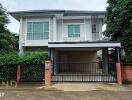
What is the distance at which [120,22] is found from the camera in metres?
18.1

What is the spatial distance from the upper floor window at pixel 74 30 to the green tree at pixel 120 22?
2.97 meters

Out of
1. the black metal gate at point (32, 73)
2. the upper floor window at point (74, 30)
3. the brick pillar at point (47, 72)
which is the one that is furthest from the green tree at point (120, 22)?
the black metal gate at point (32, 73)

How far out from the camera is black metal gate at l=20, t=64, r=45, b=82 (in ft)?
44.3

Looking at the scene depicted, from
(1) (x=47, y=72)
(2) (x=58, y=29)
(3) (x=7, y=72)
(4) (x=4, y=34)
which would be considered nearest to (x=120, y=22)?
(2) (x=58, y=29)

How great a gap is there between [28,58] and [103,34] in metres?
10.1

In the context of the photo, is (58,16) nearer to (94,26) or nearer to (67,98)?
(94,26)

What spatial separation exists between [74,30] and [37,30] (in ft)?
12.9

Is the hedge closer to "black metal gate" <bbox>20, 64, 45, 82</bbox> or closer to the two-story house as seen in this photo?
"black metal gate" <bbox>20, 64, 45, 82</bbox>

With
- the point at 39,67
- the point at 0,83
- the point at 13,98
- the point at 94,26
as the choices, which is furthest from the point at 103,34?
the point at 13,98

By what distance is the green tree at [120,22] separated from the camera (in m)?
17.0

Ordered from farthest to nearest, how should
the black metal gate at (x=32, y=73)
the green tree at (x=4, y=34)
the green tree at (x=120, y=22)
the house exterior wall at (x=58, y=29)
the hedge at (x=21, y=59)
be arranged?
the house exterior wall at (x=58, y=29) → the green tree at (x=120, y=22) → the green tree at (x=4, y=34) → the black metal gate at (x=32, y=73) → the hedge at (x=21, y=59)

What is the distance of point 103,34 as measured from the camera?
20844 mm

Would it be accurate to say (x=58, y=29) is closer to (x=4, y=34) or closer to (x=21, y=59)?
(x=4, y=34)

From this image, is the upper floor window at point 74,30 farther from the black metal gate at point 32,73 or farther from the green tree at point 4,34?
the black metal gate at point 32,73
